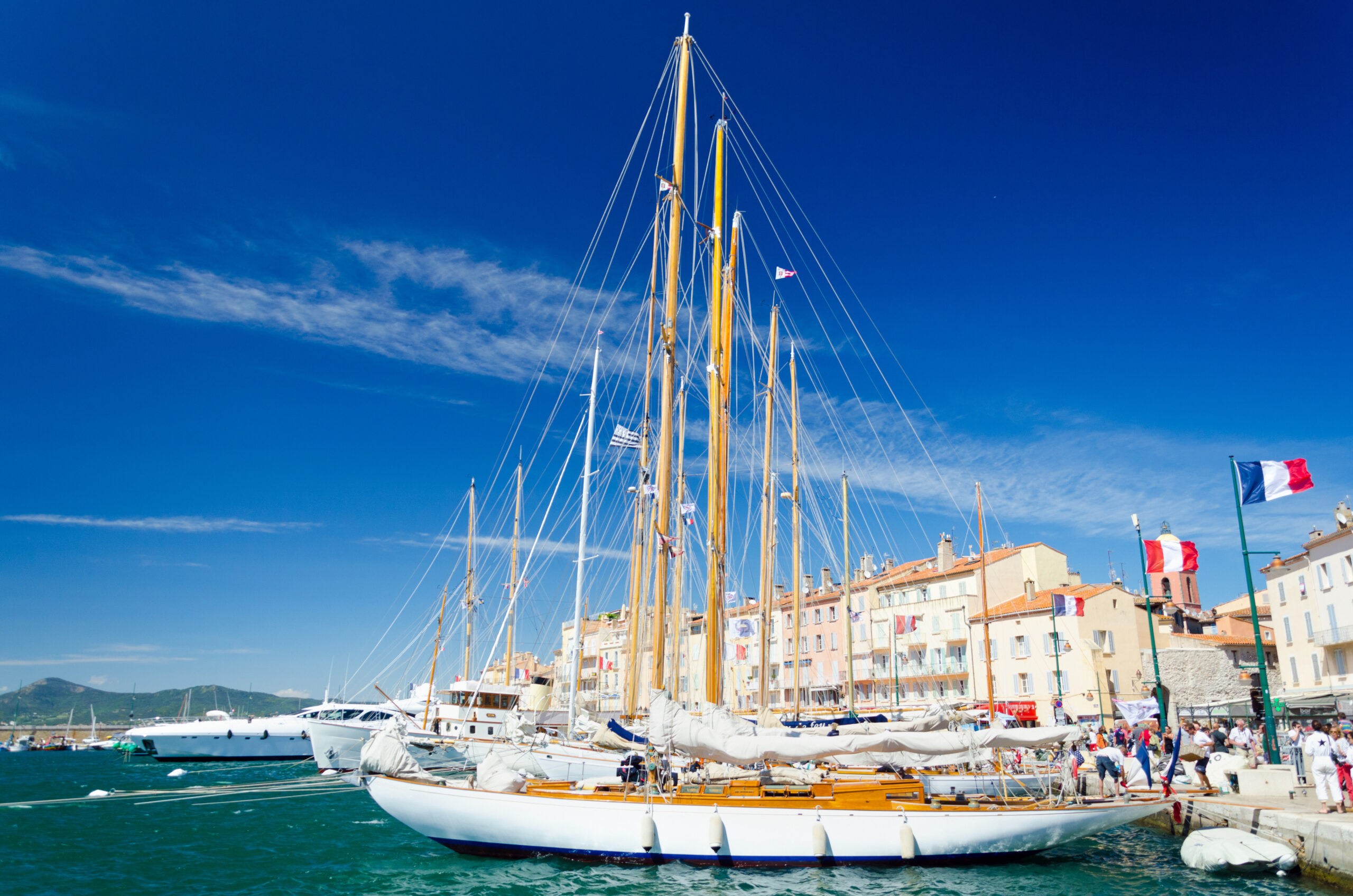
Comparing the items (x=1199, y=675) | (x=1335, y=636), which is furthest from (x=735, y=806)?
(x=1199, y=675)

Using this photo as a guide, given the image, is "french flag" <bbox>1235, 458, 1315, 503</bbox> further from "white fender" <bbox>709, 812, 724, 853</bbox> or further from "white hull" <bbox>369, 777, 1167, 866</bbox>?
"white fender" <bbox>709, 812, 724, 853</bbox>

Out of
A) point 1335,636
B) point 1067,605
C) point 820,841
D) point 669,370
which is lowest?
point 820,841

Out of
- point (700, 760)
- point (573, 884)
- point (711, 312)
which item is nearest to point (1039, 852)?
point (700, 760)

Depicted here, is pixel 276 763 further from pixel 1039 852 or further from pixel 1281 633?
pixel 1281 633

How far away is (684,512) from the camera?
34562 millimetres

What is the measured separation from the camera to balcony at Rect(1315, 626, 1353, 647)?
144ft

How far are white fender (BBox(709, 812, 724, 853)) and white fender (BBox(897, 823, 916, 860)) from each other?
4146 mm

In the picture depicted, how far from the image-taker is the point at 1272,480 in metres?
25.8

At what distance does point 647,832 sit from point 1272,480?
2223cm

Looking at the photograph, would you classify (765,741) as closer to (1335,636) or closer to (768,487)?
(768,487)

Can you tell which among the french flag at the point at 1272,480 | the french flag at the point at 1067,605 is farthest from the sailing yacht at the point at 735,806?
the french flag at the point at 1067,605

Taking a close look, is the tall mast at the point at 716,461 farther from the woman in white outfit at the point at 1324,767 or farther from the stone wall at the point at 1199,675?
the stone wall at the point at 1199,675

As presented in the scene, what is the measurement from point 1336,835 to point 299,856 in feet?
82.1

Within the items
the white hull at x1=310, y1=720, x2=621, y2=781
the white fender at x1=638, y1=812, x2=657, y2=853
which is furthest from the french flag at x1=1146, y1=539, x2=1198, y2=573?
the white fender at x1=638, y1=812, x2=657, y2=853
